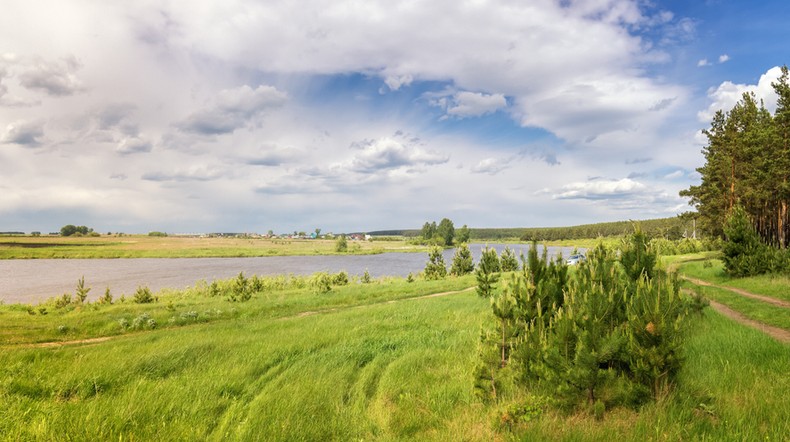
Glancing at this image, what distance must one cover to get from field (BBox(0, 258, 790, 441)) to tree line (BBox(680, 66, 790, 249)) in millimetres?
23294

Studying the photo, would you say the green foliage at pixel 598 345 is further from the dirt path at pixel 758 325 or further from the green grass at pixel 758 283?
the green grass at pixel 758 283

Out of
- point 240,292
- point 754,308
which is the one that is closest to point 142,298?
point 240,292

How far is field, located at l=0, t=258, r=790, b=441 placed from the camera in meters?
5.25

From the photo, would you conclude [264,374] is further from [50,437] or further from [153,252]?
[153,252]

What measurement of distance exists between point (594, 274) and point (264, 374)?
7.25m

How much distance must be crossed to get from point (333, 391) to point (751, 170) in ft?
130

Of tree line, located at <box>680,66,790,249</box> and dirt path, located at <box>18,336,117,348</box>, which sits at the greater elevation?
tree line, located at <box>680,66,790,249</box>

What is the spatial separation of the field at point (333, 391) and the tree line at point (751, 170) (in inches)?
917

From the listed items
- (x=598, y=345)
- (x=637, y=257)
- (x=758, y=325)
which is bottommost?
(x=758, y=325)

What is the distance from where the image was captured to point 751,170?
32.2 meters

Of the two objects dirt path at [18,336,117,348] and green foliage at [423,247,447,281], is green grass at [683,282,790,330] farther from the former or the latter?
green foliage at [423,247,447,281]

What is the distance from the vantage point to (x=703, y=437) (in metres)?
4.46

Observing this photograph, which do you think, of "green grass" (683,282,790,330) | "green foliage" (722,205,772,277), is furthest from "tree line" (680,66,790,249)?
"green grass" (683,282,790,330)

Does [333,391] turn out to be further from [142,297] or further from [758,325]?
[142,297]
